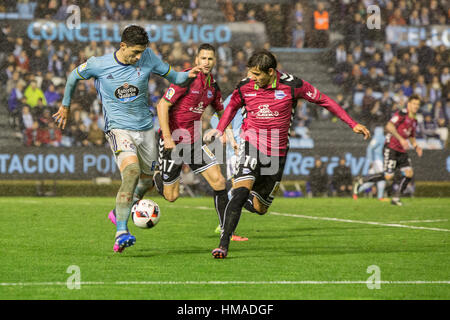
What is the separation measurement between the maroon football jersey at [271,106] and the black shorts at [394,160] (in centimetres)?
945

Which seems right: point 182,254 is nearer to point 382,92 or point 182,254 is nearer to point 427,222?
point 427,222

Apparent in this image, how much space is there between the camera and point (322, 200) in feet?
65.6

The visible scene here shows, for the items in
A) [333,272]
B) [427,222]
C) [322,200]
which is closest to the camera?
[333,272]

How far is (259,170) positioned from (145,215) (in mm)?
1363

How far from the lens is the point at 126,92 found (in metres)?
9.14

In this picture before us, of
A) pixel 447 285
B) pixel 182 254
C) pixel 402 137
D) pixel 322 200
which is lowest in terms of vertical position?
pixel 322 200

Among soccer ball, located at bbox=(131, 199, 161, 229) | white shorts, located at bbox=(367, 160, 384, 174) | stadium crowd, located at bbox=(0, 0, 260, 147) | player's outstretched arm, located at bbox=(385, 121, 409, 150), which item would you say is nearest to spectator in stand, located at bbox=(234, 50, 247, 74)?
stadium crowd, located at bbox=(0, 0, 260, 147)

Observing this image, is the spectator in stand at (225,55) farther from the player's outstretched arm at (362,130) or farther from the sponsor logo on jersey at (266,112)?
the player's outstretched arm at (362,130)

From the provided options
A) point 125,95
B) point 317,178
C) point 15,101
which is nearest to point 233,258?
point 125,95

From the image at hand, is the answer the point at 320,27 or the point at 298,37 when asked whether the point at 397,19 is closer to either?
the point at 320,27
